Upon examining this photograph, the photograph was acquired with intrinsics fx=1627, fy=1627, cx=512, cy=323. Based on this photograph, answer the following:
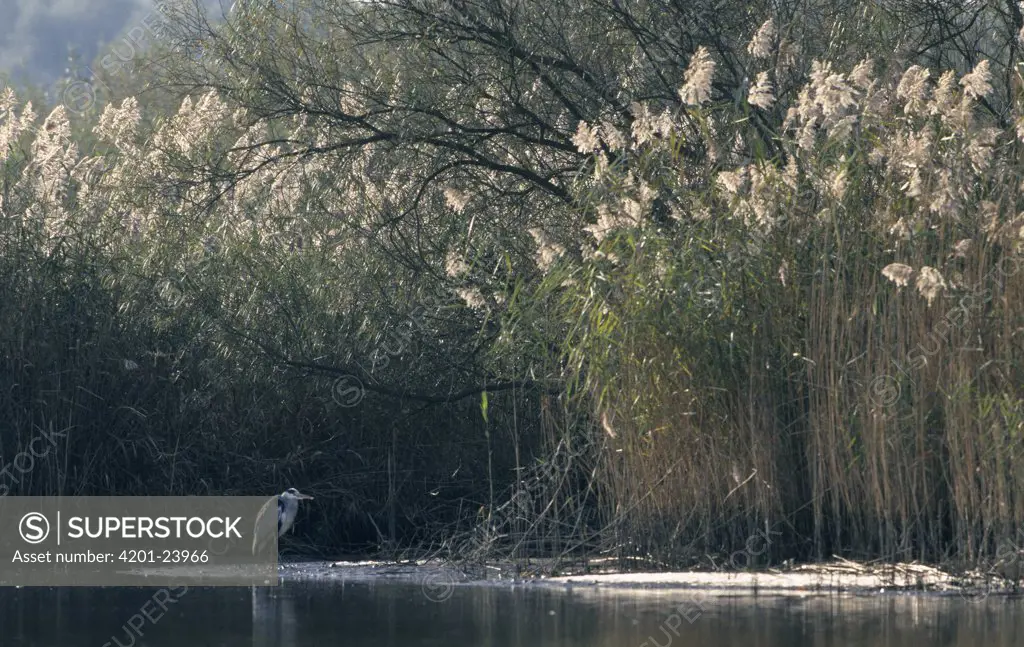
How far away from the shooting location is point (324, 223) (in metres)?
11.3

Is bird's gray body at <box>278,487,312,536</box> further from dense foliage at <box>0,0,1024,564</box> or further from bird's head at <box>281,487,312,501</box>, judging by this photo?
dense foliage at <box>0,0,1024,564</box>

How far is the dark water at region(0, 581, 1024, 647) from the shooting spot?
6949mm

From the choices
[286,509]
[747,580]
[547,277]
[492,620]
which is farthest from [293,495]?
[747,580]

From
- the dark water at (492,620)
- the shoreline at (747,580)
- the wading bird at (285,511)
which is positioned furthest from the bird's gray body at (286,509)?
the dark water at (492,620)

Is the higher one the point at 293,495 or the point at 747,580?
the point at 293,495

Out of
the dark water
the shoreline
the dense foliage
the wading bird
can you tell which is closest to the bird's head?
the wading bird

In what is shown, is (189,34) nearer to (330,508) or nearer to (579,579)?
(330,508)

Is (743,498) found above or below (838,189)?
below

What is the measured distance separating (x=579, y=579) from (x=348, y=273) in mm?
3101

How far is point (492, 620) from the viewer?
25.1 ft

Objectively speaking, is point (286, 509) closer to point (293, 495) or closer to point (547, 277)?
point (293, 495)

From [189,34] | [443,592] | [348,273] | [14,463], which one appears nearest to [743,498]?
[443,592]

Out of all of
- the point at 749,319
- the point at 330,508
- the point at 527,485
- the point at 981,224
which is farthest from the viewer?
the point at 330,508

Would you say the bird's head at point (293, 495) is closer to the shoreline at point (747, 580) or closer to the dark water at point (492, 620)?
the shoreline at point (747, 580)
